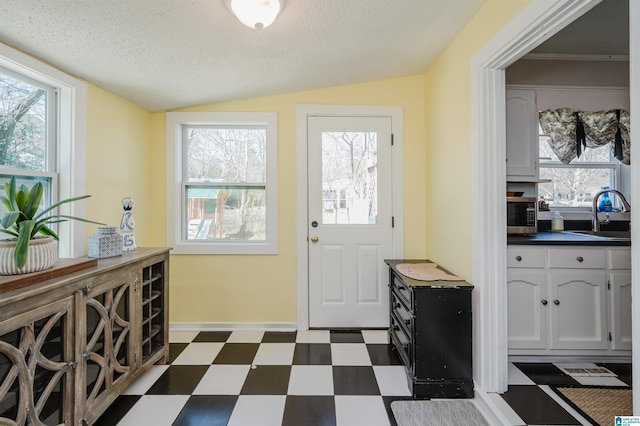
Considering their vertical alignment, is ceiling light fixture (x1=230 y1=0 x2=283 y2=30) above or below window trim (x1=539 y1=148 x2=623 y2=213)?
above

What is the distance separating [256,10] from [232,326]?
8.27 ft

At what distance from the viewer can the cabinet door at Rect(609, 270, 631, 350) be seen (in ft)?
6.93

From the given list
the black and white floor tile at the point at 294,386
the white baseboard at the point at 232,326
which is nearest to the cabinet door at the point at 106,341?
the black and white floor tile at the point at 294,386

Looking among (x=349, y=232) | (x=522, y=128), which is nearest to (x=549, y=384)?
(x=349, y=232)

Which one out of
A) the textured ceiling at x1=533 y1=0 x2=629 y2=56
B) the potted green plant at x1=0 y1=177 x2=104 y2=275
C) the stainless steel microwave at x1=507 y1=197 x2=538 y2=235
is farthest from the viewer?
the stainless steel microwave at x1=507 y1=197 x2=538 y2=235

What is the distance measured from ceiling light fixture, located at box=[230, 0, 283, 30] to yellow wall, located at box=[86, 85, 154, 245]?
1.39m

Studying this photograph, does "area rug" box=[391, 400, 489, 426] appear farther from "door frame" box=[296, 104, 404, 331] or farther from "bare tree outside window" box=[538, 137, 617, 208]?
"bare tree outside window" box=[538, 137, 617, 208]

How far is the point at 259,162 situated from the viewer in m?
2.95

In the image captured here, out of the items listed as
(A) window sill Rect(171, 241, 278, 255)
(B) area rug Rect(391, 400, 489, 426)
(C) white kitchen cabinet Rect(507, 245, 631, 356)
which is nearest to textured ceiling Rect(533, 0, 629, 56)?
(C) white kitchen cabinet Rect(507, 245, 631, 356)

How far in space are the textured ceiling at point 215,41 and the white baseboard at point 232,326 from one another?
6.66 ft

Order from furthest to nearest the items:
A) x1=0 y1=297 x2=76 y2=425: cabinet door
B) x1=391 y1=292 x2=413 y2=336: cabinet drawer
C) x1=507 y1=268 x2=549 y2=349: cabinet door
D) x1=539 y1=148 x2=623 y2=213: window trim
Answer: x1=539 y1=148 x2=623 y2=213: window trim < x1=507 y1=268 x2=549 y2=349: cabinet door < x1=391 y1=292 x2=413 y2=336: cabinet drawer < x1=0 y1=297 x2=76 y2=425: cabinet door

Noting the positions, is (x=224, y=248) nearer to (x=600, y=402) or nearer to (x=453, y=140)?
(x=453, y=140)

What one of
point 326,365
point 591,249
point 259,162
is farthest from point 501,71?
point 326,365

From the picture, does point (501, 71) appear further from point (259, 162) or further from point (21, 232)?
point (21, 232)
